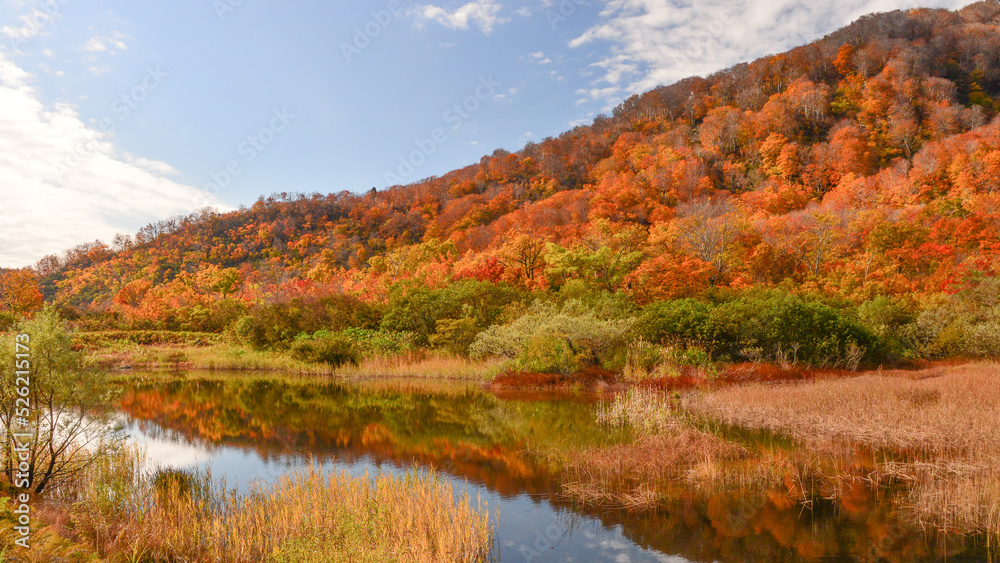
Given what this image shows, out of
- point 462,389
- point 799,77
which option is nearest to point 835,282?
point 462,389

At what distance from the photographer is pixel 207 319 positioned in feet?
142

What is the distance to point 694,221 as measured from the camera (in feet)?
124

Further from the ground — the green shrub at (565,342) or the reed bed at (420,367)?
the green shrub at (565,342)

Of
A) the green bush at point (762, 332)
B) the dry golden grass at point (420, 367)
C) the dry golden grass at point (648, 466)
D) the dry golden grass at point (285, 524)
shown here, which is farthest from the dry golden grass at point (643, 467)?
the dry golden grass at point (420, 367)

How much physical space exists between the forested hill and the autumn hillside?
24 centimetres

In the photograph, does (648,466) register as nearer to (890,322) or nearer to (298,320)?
(890,322)

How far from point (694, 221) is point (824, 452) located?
29789 millimetres

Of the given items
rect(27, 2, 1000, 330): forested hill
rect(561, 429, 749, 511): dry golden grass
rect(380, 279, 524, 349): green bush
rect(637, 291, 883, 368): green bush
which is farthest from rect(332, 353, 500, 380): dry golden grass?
rect(561, 429, 749, 511): dry golden grass

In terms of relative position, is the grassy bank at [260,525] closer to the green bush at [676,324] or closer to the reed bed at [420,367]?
the green bush at [676,324]

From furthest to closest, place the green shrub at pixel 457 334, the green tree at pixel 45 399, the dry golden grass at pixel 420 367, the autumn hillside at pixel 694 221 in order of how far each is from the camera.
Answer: the autumn hillside at pixel 694 221, the green shrub at pixel 457 334, the dry golden grass at pixel 420 367, the green tree at pixel 45 399

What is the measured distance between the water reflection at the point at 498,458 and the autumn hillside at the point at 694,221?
8.84 m

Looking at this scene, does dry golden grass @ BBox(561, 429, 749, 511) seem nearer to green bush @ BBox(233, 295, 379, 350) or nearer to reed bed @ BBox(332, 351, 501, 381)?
reed bed @ BBox(332, 351, 501, 381)

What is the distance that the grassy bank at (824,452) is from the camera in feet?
25.2

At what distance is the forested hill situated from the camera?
33406 millimetres
